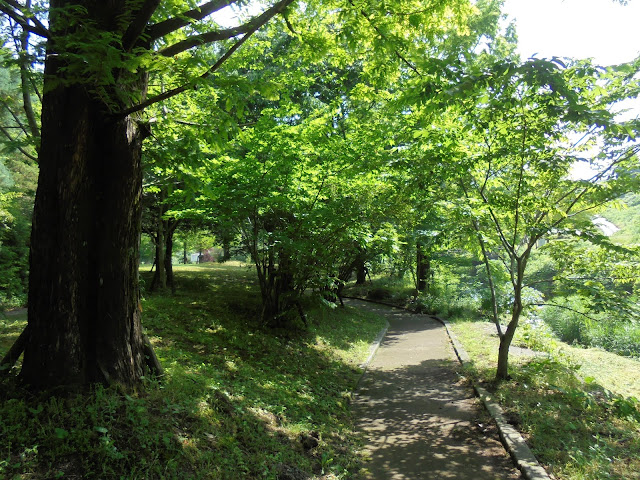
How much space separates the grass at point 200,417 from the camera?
2783 mm

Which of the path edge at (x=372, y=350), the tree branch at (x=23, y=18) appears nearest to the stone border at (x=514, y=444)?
the path edge at (x=372, y=350)

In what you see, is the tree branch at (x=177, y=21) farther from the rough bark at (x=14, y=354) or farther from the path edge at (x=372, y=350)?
the path edge at (x=372, y=350)

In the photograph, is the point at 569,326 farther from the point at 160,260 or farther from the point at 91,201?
the point at 91,201

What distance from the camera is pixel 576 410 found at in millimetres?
4926

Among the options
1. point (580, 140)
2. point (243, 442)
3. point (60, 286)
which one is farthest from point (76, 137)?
point (580, 140)

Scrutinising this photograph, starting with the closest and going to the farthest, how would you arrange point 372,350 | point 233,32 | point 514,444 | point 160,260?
1. point 233,32
2. point 514,444
3. point 372,350
4. point 160,260

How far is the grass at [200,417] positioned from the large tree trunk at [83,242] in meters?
0.29

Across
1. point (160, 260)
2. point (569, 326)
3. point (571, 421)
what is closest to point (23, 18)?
point (571, 421)

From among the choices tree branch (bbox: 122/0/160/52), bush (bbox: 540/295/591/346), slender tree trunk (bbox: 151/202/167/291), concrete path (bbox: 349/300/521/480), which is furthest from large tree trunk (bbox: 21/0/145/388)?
bush (bbox: 540/295/591/346)

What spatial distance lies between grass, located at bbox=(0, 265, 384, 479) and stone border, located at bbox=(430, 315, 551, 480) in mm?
1688

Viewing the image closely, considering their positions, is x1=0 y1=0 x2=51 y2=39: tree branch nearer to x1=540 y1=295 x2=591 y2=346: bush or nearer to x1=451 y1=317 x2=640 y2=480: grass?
x1=451 y1=317 x2=640 y2=480: grass

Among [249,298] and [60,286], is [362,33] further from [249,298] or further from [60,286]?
[249,298]

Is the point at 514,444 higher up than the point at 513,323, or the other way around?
the point at 513,323

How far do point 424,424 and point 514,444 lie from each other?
1.26m
